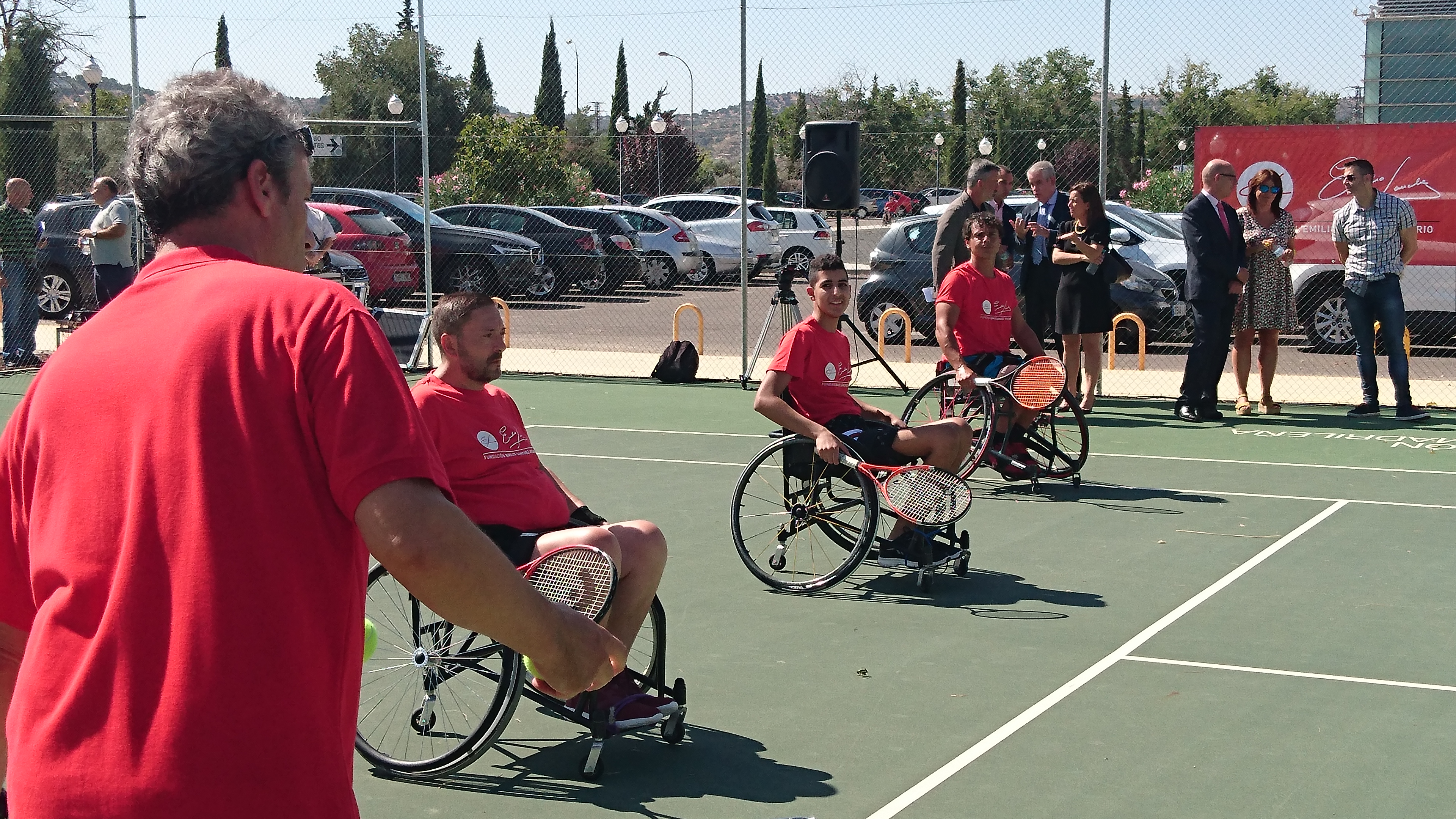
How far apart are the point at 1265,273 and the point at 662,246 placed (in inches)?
575

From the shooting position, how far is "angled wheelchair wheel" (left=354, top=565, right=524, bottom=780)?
4445mm

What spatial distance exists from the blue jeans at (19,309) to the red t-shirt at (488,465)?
11117 mm

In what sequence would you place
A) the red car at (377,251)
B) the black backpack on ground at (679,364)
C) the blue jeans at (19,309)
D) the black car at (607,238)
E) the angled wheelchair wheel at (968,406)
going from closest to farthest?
the angled wheelchair wheel at (968,406), the black backpack on ground at (679,364), the blue jeans at (19,309), the red car at (377,251), the black car at (607,238)

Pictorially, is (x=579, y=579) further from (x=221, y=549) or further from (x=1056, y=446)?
(x=1056, y=446)

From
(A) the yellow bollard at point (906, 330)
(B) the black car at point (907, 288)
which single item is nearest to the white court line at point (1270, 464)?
(A) the yellow bollard at point (906, 330)

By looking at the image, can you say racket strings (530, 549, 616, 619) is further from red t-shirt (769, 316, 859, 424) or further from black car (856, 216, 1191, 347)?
black car (856, 216, 1191, 347)

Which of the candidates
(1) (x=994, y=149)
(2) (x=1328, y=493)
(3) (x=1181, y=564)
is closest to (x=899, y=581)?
(3) (x=1181, y=564)

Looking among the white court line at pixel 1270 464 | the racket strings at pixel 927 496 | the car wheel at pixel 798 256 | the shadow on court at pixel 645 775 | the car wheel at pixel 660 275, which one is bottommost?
the shadow on court at pixel 645 775

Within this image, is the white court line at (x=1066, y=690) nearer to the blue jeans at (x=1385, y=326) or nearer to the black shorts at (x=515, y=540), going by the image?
the black shorts at (x=515, y=540)

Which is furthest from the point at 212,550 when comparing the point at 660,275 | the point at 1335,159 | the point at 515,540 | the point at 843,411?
the point at 660,275

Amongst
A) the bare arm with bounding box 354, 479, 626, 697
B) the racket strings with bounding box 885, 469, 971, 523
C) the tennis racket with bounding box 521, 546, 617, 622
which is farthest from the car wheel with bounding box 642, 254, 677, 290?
the bare arm with bounding box 354, 479, 626, 697

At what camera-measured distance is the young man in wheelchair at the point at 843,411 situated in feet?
22.4

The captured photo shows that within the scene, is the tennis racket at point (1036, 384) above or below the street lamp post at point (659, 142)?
below

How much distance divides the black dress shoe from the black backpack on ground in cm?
463
